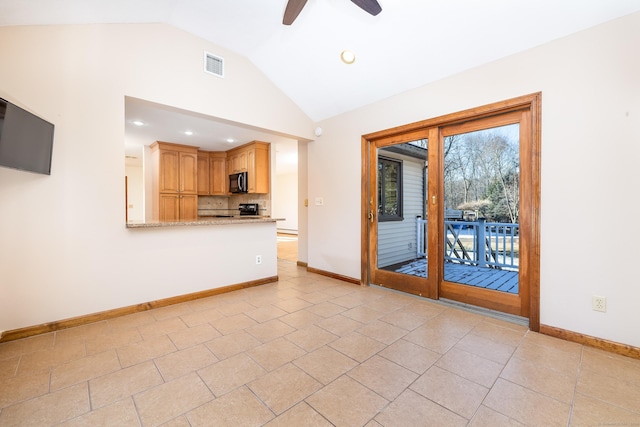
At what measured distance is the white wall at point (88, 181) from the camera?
2.28 metres

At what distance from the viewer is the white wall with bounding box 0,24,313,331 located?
7.48ft

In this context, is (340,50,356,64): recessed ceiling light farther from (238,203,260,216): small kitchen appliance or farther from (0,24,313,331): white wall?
(238,203,260,216): small kitchen appliance

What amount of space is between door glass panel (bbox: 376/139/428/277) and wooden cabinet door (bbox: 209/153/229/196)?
174 inches

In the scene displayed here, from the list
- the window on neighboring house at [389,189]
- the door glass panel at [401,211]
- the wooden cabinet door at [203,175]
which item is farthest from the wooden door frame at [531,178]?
the wooden cabinet door at [203,175]

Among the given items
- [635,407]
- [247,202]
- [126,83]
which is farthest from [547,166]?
[247,202]

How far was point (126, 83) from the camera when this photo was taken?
271cm

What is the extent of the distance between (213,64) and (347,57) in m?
1.58

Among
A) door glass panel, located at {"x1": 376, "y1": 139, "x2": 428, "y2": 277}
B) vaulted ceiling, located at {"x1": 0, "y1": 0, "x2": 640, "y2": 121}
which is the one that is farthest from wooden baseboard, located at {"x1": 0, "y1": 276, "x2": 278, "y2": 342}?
vaulted ceiling, located at {"x1": 0, "y1": 0, "x2": 640, "y2": 121}

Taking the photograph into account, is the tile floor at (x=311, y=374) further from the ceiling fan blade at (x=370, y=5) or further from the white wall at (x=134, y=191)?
the white wall at (x=134, y=191)

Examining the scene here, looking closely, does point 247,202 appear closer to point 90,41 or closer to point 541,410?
point 90,41

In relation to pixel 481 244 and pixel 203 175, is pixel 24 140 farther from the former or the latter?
pixel 203 175

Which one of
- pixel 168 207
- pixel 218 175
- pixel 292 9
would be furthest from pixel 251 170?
pixel 292 9

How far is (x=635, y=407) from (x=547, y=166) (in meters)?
1.72

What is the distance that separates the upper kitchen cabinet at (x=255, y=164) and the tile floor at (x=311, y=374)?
3.65 meters
